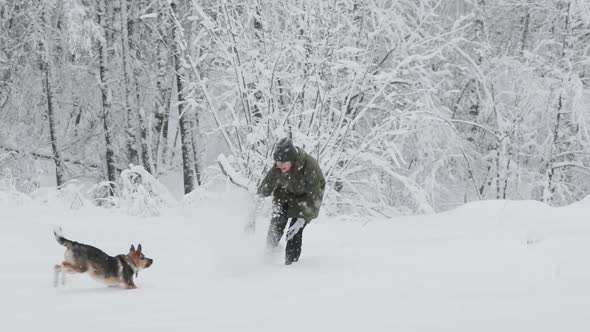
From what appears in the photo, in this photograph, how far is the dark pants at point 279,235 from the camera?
6.00m

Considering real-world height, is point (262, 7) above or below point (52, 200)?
above

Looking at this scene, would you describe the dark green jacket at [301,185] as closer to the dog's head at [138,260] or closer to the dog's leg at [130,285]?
the dog's head at [138,260]

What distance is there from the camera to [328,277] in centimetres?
515

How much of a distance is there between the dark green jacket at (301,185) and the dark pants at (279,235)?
0.10 meters

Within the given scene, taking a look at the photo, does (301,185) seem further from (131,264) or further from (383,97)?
(383,97)

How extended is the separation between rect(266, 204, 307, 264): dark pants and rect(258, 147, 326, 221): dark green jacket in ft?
0.33

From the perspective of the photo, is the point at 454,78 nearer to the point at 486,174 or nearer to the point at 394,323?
the point at 486,174

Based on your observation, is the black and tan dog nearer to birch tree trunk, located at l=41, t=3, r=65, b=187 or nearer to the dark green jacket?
the dark green jacket

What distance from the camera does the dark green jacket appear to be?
19.6 feet

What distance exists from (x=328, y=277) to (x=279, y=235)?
1.15 metres

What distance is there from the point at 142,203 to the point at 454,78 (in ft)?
34.4

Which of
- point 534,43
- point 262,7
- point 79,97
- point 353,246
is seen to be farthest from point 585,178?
point 79,97

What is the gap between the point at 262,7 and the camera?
32.5 ft

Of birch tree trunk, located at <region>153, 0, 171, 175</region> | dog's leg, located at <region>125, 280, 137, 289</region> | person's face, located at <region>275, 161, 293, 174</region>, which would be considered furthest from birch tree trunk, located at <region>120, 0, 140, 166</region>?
dog's leg, located at <region>125, 280, 137, 289</region>
